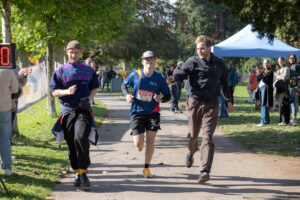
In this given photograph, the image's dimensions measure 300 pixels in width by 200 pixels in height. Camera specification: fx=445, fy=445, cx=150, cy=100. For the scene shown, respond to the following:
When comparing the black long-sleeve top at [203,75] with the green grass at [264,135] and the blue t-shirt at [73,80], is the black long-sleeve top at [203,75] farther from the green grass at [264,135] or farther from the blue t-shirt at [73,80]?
the green grass at [264,135]

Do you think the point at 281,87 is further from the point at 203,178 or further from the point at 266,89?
the point at 203,178

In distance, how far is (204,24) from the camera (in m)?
56.6

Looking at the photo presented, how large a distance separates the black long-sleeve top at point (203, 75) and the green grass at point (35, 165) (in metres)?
2.46

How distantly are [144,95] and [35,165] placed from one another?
2.37 meters

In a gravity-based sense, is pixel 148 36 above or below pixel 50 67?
above

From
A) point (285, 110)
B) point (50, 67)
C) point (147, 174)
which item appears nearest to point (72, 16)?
point (50, 67)

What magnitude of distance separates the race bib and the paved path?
3.94 feet

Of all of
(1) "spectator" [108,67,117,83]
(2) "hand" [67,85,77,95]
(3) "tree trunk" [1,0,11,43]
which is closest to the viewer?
(2) "hand" [67,85,77,95]

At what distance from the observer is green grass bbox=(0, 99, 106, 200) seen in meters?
5.82

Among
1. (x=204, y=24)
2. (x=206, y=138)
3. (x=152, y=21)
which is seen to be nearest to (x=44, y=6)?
(x=206, y=138)

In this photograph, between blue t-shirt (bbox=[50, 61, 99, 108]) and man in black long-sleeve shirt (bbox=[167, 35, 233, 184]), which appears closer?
blue t-shirt (bbox=[50, 61, 99, 108])

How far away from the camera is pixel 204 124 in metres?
6.72

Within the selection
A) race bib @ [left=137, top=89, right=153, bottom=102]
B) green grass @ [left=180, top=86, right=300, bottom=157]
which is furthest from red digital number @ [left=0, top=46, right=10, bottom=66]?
green grass @ [left=180, top=86, right=300, bottom=157]

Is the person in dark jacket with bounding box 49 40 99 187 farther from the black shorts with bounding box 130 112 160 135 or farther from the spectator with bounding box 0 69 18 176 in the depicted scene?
the black shorts with bounding box 130 112 160 135
